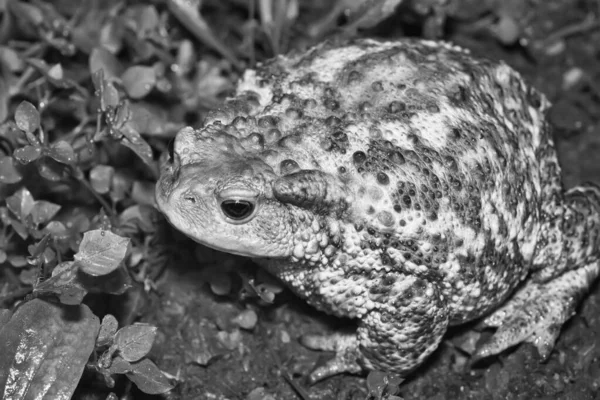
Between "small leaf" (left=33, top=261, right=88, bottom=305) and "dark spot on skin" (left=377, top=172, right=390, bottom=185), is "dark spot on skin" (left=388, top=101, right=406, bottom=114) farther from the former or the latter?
"small leaf" (left=33, top=261, right=88, bottom=305)

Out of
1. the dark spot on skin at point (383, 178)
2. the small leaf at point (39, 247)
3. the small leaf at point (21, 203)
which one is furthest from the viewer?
the small leaf at point (21, 203)

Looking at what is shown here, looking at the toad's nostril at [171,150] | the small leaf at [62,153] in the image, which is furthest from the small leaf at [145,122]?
the toad's nostril at [171,150]

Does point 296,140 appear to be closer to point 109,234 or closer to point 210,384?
point 109,234

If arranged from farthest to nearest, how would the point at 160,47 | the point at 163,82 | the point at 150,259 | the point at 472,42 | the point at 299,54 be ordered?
the point at 472,42 → the point at 160,47 → the point at 163,82 → the point at 150,259 → the point at 299,54

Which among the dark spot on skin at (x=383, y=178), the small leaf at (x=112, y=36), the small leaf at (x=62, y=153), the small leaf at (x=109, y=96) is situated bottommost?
the small leaf at (x=62, y=153)

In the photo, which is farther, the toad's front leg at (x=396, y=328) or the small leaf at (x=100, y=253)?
the toad's front leg at (x=396, y=328)

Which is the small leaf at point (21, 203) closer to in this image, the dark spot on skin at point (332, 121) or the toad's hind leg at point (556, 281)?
the dark spot on skin at point (332, 121)

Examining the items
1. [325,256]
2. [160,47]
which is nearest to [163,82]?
[160,47]
